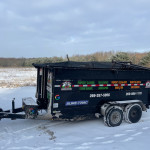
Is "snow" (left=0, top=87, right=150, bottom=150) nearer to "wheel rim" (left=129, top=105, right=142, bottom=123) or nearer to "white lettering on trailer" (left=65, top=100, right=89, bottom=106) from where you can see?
"wheel rim" (left=129, top=105, right=142, bottom=123)

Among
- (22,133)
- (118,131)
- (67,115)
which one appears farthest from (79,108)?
(22,133)

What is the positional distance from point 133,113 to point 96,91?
Answer: 157 cm

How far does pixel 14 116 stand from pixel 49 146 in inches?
54.7

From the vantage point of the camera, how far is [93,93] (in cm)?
499

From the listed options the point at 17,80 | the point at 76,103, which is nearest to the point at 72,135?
the point at 76,103

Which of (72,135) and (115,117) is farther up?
(115,117)

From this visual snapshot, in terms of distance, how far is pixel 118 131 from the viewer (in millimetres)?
4746

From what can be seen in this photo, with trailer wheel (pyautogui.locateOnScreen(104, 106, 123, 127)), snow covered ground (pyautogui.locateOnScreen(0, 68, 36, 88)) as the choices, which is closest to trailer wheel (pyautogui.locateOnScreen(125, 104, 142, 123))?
trailer wheel (pyautogui.locateOnScreen(104, 106, 123, 127))

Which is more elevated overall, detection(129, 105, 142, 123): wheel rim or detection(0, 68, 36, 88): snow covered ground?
detection(0, 68, 36, 88): snow covered ground

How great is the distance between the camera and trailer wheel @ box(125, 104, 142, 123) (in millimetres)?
5293

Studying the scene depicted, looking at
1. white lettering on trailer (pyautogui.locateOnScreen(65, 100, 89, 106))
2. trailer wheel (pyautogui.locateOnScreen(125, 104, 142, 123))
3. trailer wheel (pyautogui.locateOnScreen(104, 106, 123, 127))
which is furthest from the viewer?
trailer wheel (pyautogui.locateOnScreen(125, 104, 142, 123))

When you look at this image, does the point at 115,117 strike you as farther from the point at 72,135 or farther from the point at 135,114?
the point at 72,135

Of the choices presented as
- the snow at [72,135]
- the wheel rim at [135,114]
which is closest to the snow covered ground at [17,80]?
the snow at [72,135]

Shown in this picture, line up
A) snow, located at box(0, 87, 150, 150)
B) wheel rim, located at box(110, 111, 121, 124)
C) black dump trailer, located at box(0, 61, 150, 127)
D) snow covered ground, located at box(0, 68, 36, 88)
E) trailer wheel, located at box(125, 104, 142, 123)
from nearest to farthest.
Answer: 1. snow, located at box(0, 87, 150, 150)
2. black dump trailer, located at box(0, 61, 150, 127)
3. wheel rim, located at box(110, 111, 121, 124)
4. trailer wheel, located at box(125, 104, 142, 123)
5. snow covered ground, located at box(0, 68, 36, 88)
